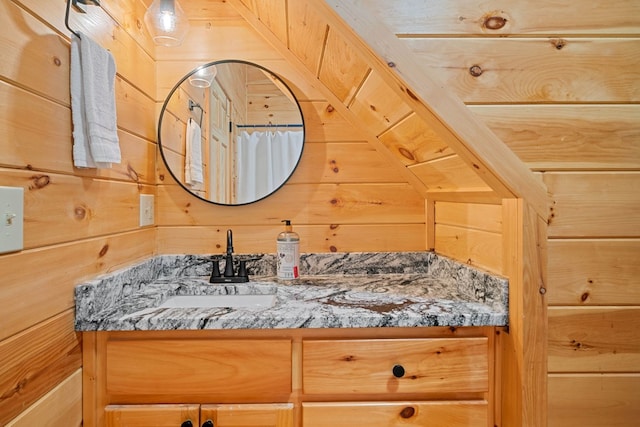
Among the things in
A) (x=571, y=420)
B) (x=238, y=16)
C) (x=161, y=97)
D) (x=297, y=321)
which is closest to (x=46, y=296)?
(x=297, y=321)

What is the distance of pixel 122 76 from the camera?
1158 millimetres

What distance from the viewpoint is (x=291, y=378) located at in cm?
95

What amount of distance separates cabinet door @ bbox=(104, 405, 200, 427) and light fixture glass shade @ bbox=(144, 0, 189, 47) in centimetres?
114

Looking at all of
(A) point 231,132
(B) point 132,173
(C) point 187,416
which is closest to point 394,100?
(A) point 231,132

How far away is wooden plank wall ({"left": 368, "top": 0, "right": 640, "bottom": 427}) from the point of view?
858 millimetres

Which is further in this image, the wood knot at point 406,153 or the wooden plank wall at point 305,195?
the wooden plank wall at point 305,195

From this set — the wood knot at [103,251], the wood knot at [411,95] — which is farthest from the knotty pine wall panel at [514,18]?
the wood knot at [103,251]

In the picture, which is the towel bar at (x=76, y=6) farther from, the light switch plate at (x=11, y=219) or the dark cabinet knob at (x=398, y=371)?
the dark cabinet knob at (x=398, y=371)

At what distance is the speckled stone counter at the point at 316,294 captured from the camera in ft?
3.03

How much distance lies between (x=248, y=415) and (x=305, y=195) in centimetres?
81

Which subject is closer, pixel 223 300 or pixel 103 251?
pixel 103 251

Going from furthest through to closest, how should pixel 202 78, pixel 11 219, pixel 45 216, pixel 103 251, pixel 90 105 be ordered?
pixel 202 78
pixel 103 251
pixel 90 105
pixel 45 216
pixel 11 219

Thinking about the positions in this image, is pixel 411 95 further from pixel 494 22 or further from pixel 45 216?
pixel 45 216

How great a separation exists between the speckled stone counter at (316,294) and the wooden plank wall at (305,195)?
7 centimetres
